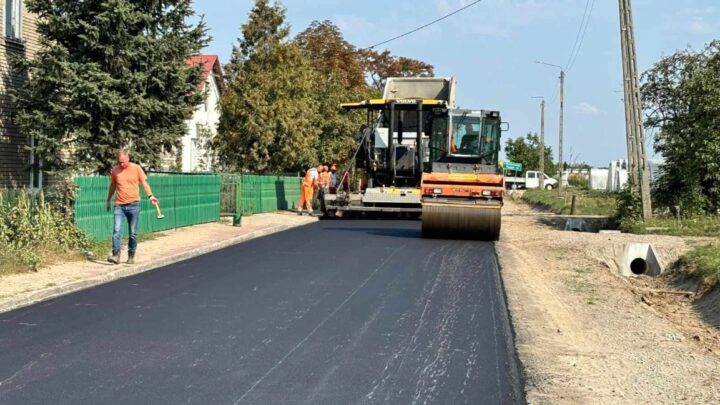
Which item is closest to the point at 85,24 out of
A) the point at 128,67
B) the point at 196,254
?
the point at 128,67

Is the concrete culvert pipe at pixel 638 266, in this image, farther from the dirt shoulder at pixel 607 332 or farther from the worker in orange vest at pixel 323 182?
the worker in orange vest at pixel 323 182

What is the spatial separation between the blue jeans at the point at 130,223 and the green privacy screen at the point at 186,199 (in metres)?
1.46

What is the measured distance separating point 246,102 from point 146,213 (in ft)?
39.7

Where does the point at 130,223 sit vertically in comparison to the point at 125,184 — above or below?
below

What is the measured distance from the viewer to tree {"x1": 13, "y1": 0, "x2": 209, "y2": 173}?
16031mm

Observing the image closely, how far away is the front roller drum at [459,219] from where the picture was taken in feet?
55.6

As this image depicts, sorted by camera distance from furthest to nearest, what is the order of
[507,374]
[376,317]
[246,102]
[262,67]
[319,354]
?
[262,67] < [246,102] < [376,317] < [319,354] < [507,374]

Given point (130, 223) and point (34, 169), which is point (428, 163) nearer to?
point (130, 223)

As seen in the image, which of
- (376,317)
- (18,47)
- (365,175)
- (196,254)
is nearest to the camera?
(376,317)

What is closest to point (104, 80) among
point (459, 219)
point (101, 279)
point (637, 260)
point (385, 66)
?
point (101, 279)

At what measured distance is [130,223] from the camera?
1216 centimetres

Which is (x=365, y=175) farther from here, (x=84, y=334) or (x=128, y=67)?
(x=84, y=334)

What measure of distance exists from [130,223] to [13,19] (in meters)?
8.25

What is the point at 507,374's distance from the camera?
241 inches
